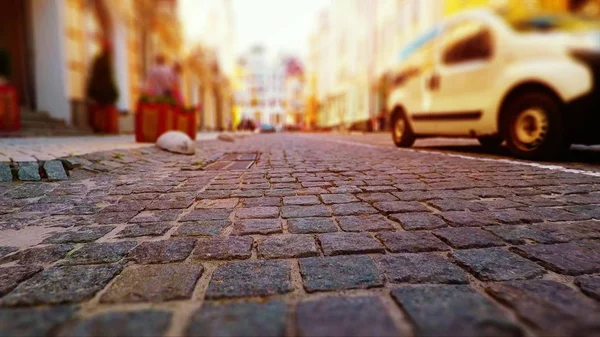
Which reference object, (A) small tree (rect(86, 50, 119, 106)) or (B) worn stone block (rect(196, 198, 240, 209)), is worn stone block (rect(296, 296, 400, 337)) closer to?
A: (B) worn stone block (rect(196, 198, 240, 209))

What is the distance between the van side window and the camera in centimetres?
517

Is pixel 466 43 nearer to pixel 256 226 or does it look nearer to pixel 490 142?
pixel 490 142

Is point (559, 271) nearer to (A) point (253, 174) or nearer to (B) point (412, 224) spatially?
(B) point (412, 224)

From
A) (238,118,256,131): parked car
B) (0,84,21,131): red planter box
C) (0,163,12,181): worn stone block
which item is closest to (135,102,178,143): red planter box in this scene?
(0,84,21,131): red planter box

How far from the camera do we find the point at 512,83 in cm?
467

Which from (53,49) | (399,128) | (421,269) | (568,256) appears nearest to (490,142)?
(399,128)

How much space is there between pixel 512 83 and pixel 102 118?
10824mm

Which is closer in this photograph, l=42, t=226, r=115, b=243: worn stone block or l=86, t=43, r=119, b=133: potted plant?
l=42, t=226, r=115, b=243: worn stone block

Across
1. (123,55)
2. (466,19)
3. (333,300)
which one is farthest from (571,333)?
(123,55)

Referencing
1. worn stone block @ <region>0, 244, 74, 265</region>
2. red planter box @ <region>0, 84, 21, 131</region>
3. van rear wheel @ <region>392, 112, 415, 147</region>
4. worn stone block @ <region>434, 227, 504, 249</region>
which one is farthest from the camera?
red planter box @ <region>0, 84, 21, 131</region>

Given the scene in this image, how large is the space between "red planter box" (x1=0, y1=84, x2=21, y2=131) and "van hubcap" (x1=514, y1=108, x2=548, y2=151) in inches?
367

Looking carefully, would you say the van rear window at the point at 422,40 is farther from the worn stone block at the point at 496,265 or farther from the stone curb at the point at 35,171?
the stone curb at the point at 35,171

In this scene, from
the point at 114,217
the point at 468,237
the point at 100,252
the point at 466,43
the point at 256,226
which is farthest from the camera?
the point at 466,43

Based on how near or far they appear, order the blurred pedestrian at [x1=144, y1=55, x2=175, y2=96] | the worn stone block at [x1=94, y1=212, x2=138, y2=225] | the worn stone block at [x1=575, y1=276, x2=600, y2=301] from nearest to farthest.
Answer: the worn stone block at [x1=575, y1=276, x2=600, y2=301] < the worn stone block at [x1=94, y1=212, x2=138, y2=225] < the blurred pedestrian at [x1=144, y1=55, x2=175, y2=96]
